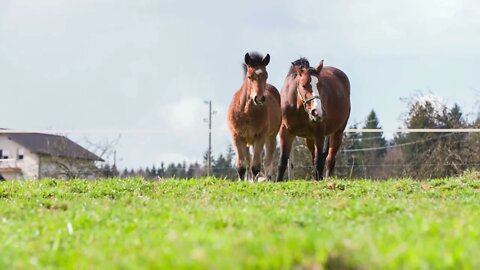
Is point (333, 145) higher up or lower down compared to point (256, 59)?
lower down

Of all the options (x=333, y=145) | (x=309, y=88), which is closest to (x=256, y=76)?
(x=309, y=88)

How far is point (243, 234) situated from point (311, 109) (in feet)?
30.2

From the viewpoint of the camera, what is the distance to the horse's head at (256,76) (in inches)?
531

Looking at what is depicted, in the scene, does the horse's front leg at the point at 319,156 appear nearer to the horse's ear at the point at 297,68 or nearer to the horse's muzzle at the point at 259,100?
the horse's ear at the point at 297,68

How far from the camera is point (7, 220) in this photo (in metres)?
7.10

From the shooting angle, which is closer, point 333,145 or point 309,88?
point 309,88

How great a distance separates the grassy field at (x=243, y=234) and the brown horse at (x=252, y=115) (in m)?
3.39

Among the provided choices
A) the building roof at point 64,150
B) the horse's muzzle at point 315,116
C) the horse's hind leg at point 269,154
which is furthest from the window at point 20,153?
the horse's muzzle at point 315,116

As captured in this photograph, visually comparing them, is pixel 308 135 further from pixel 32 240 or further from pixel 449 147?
pixel 449 147

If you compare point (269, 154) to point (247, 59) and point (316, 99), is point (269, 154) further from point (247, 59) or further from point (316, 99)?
point (247, 59)

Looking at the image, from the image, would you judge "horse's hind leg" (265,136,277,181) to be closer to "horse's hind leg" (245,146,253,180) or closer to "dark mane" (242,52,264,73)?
"horse's hind leg" (245,146,253,180)

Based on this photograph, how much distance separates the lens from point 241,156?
47.1 ft

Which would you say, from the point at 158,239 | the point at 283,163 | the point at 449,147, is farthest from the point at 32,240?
the point at 449,147

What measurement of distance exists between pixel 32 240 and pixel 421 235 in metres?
2.92
